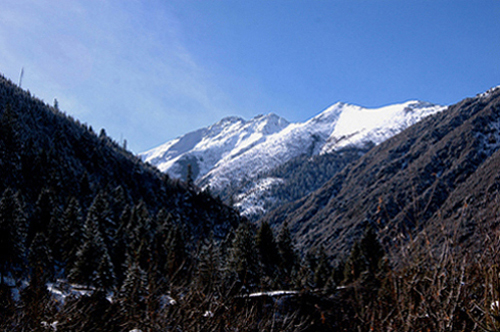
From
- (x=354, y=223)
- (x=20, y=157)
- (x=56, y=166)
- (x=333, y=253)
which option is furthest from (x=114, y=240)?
(x=354, y=223)

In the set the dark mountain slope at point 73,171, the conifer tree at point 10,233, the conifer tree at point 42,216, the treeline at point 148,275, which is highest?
the dark mountain slope at point 73,171

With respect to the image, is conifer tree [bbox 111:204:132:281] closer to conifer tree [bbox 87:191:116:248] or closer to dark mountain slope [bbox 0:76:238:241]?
conifer tree [bbox 87:191:116:248]

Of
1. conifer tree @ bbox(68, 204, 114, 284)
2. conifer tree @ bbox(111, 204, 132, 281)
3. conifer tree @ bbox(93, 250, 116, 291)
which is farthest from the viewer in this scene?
conifer tree @ bbox(111, 204, 132, 281)

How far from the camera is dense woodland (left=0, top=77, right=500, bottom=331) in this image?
16.6 feet

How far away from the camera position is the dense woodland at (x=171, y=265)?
199 inches

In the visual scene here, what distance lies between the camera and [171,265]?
528 cm

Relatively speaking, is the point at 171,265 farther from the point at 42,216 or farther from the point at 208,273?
the point at 42,216

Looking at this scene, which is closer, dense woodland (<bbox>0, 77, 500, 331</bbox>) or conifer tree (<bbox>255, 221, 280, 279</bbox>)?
dense woodland (<bbox>0, 77, 500, 331</bbox>)

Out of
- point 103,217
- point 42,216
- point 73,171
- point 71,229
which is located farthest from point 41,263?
point 73,171

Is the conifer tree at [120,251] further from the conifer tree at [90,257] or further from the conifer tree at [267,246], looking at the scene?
the conifer tree at [267,246]

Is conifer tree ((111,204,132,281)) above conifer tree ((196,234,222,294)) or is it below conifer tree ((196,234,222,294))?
above

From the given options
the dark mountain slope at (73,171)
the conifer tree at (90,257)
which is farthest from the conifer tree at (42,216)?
the conifer tree at (90,257)

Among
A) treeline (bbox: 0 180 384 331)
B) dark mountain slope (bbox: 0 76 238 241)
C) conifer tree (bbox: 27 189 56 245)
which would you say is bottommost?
treeline (bbox: 0 180 384 331)

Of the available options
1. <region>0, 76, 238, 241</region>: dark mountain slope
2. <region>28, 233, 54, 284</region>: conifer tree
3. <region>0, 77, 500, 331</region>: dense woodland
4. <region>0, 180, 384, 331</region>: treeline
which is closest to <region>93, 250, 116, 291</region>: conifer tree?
<region>0, 180, 384, 331</region>: treeline
